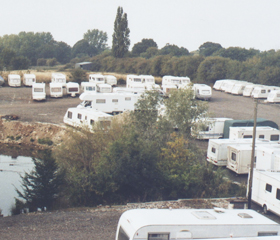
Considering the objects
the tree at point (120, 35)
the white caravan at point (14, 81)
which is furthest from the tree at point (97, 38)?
the white caravan at point (14, 81)

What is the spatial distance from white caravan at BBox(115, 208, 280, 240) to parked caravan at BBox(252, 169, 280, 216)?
10.7 feet

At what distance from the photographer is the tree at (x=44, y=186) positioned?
11.2 metres

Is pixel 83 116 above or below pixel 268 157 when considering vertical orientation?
above

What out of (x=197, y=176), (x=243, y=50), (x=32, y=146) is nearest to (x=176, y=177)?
(x=197, y=176)

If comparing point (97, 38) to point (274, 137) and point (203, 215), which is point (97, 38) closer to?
point (274, 137)

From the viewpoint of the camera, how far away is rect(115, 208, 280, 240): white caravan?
6.67 meters

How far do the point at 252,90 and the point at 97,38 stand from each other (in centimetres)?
7103

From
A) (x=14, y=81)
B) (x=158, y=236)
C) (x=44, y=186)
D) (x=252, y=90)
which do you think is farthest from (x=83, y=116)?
(x=252, y=90)

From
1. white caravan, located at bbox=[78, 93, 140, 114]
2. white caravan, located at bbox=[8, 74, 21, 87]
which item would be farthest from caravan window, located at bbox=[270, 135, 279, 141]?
white caravan, located at bbox=[8, 74, 21, 87]

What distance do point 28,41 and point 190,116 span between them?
76.0 metres

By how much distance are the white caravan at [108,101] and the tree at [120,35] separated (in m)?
30.9

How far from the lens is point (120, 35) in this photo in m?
54.6

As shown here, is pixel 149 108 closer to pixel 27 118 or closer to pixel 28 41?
pixel 27 118

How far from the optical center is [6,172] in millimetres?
16219
